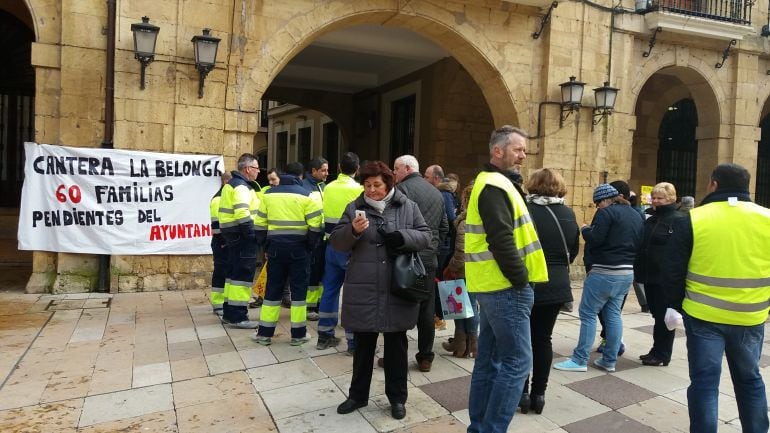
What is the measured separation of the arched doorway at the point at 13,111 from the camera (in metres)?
10.9

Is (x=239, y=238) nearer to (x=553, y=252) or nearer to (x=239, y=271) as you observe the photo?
(x=239, y=271)

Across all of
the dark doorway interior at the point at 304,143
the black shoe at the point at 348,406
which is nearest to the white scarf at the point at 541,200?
the black shoe at the point at 348,406

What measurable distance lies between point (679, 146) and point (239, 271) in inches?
581

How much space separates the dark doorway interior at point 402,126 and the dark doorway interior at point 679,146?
7378 mm

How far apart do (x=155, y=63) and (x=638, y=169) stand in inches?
504

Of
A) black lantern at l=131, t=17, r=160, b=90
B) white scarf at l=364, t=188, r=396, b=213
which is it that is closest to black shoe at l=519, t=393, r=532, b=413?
white scarf at l=364, t=188, r=396, b=213

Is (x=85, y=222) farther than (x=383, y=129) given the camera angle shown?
No

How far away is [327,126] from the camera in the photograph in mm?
19875

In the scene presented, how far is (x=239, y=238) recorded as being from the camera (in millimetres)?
5945

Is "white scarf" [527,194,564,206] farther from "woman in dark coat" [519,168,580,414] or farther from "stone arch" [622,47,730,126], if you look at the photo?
"stone arch" [622,47,730,126]

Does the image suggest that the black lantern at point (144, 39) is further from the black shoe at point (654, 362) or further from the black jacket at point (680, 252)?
the black shoe at point (654, 362)

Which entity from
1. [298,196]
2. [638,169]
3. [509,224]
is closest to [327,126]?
[638,169]

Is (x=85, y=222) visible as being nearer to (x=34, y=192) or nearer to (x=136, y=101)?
(x=34, y=192)

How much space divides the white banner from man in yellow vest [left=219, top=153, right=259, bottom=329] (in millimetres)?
2248
